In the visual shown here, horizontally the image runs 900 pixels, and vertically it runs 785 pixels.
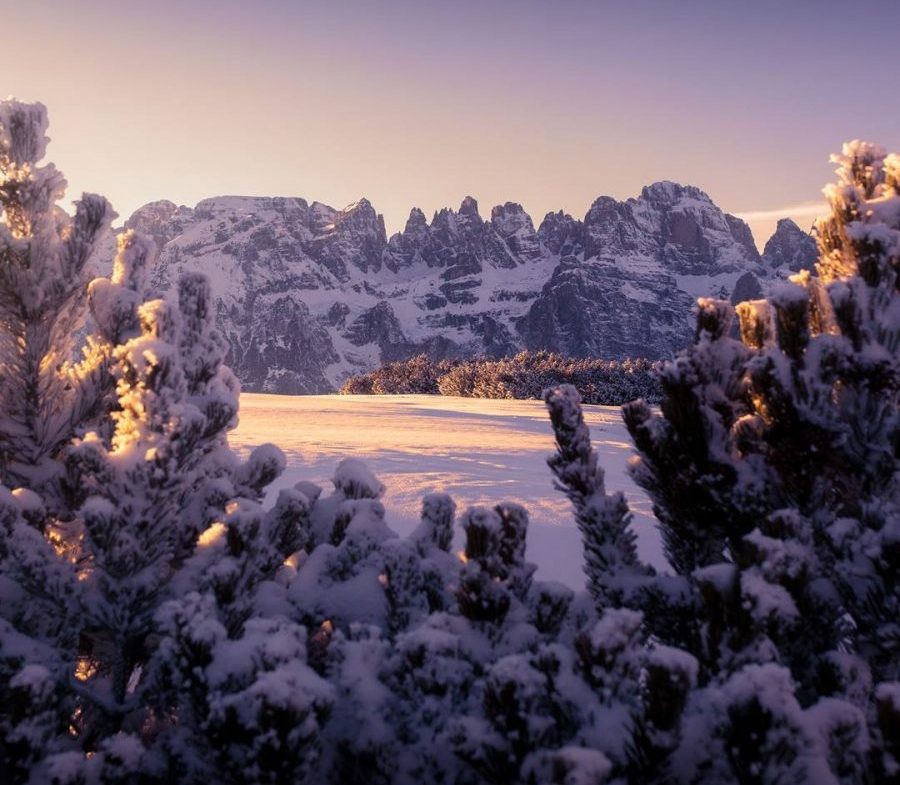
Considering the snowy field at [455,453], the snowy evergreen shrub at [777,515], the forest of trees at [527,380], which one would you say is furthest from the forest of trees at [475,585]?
the forest of trees at [527,380]

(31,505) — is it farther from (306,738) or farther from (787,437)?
(787,437)

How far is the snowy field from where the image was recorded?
5145 millimetres

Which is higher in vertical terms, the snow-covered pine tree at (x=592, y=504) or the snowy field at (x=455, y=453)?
the snow-covered pine tree at (x=592, y=504)

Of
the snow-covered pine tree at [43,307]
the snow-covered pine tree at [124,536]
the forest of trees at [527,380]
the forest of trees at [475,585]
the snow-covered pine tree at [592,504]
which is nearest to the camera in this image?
the forest of trees at [475,585]

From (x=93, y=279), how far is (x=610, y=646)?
9.65 ft

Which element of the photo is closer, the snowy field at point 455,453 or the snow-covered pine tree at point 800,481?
the snow-covered pine tree at point 800,481

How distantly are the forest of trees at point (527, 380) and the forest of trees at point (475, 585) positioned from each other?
14.4 m

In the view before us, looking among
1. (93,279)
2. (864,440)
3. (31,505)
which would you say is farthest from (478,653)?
(93,279)

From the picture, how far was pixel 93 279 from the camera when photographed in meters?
3.27

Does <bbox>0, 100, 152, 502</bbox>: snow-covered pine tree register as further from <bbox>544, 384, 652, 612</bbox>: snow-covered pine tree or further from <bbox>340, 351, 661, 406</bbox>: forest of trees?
<bbox>340, 351, 661, 406</bbox>: forest of trees

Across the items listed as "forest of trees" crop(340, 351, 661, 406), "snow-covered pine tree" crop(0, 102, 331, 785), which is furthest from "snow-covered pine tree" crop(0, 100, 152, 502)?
"forest of trees" crop(340, 351, 661, 406)

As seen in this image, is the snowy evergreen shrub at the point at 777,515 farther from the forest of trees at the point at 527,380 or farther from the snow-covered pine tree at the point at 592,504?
the forest of trees at the point at 527,380

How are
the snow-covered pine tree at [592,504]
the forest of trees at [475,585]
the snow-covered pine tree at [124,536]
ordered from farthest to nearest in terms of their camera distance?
the snow-covered pine tree at [592,504]
the snow-covered pine tree at [124,536]
the forest of trees at [475,585]

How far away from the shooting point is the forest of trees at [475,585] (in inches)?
62.9
